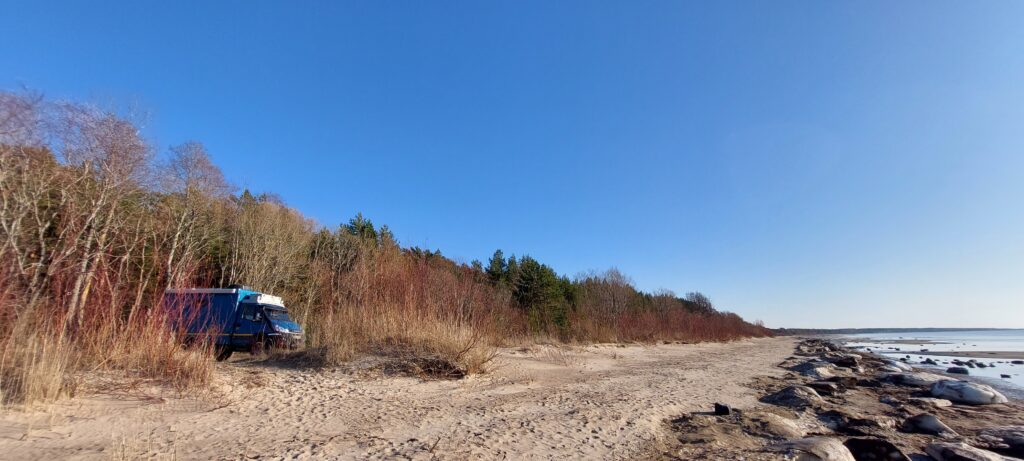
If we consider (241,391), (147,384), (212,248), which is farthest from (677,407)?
(212,248)

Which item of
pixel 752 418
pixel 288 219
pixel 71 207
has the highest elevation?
pixel 288 219

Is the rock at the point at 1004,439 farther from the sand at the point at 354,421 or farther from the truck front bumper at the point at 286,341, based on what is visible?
the truck front bumper at the point at 286,341

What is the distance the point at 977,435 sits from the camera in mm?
7773

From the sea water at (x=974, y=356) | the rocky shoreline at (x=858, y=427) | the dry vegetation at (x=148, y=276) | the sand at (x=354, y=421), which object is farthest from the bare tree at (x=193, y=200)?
the sea water at (x=974, y=356)

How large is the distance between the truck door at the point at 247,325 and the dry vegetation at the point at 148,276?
1647 mm

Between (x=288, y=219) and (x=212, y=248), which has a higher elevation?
(x=288, y=219)

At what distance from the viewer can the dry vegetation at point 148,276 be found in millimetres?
6215

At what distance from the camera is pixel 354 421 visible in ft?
19.0

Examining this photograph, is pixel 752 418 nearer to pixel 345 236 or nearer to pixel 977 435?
pixel 977 435

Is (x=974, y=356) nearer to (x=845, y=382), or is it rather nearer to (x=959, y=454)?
(x=845, y=382)

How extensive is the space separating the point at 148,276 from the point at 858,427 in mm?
11034

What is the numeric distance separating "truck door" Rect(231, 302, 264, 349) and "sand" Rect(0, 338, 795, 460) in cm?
626

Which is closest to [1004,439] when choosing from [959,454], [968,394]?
[959,454]

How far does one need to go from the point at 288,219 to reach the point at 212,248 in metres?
5.64
